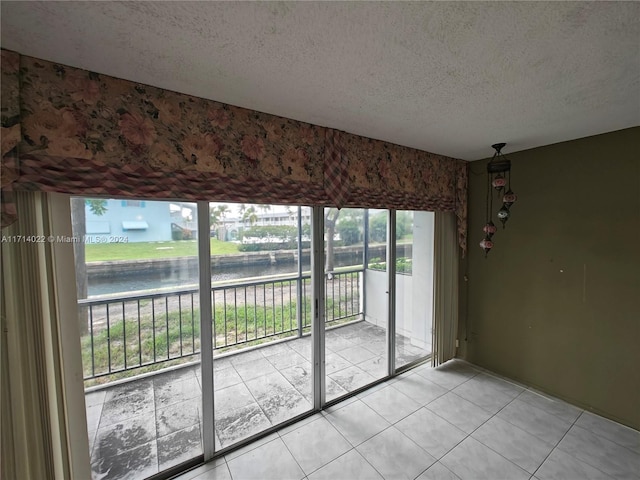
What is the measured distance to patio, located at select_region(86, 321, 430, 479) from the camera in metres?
1.84

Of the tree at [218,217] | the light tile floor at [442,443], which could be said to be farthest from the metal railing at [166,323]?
the light tile floor at [442,443]

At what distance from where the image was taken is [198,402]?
211 centimetres

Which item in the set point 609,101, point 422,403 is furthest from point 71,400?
point 609,101

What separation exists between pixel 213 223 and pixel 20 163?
3.10 ft

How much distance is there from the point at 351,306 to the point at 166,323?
7.47ft

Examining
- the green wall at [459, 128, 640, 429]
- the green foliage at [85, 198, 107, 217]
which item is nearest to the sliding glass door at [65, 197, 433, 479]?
the green foliage at [85, 198, 107, 217]

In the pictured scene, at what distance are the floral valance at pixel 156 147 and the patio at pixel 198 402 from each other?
1484 mm

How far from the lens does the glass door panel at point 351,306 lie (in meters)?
2.65

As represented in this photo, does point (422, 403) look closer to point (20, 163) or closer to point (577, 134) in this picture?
point (577, 134)

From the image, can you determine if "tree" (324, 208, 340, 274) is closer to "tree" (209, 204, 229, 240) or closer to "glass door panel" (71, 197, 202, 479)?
"tree" (209, 204, 229, 240)

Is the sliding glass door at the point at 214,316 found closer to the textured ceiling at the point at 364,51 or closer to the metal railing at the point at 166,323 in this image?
the metal railing at the point at 166,323

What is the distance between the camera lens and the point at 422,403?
251 cm

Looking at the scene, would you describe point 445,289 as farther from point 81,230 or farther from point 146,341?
point 81,230

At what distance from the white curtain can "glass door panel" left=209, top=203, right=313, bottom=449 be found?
1.53 metres
